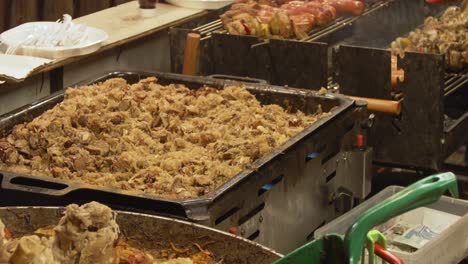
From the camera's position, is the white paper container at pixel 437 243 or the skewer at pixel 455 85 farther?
the skewer at pixel 455 85

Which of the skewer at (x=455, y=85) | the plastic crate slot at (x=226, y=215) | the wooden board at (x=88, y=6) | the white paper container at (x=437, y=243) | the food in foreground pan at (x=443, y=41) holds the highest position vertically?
the food in foreground pan at (x=443, y=41)

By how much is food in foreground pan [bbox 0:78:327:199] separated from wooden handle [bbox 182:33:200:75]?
568 mm

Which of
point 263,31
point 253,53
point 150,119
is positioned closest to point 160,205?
point 150,119

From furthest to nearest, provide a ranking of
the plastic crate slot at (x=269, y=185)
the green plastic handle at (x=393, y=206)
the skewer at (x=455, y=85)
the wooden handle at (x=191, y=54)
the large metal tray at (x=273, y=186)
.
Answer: the skewer at (x=455, y=85) → the wooden handle at (x=191, y=54) → the plastic crate slot at (x=269, y=185) → the large metal tray at (x=273, y=186) → the green plastic handle at (x=393, y=206)

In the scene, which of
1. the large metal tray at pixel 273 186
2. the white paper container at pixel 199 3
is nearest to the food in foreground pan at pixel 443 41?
the white paper container at pixel 199 3

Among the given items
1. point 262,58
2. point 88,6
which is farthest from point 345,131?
point 88,6

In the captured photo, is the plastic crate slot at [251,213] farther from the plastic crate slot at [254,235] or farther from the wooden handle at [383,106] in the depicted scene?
the wooden handle at [383,106]

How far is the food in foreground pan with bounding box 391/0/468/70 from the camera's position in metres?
5.02

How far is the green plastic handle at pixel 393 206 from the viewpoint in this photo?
5.31 ft

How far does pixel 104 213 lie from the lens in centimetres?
177

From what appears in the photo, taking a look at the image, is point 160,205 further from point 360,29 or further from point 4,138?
point 360,29

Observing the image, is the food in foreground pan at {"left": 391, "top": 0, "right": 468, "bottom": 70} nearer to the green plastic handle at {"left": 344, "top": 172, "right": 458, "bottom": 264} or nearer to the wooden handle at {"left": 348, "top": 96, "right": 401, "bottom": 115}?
the wooden handle at {"left": 348, "top": 96, "right": 401, "bottom": 115}

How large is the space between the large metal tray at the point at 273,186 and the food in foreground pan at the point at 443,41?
3.98 feet

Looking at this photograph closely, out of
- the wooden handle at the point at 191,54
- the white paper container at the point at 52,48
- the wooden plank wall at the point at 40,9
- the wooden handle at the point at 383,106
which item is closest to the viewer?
the wooden handle at the point at 383,106
